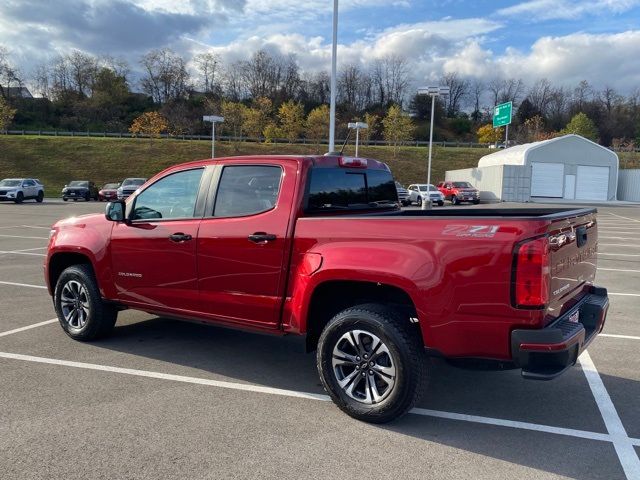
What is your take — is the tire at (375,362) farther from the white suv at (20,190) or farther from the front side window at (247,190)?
the white suv at (20,190)

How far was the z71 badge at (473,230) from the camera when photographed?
332cm

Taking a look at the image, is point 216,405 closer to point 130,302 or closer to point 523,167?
point 130,302

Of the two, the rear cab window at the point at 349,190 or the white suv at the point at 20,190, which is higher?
the rear cab window at the point at 349,190

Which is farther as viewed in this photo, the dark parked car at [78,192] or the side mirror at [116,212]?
the dark parked car at [78,192]

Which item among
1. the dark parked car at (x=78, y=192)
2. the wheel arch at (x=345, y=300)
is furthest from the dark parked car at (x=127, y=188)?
the wheel arch at (x=345, y=300)

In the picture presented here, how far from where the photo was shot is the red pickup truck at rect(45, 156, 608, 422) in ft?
10.9

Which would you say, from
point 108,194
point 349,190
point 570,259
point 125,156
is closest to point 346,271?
point 349,190

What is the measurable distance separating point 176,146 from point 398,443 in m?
62.7

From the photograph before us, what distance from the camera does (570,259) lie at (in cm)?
376

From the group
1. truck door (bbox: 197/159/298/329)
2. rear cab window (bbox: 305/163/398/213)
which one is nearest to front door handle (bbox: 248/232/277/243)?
truck door (bbox: 197/159/298/329)

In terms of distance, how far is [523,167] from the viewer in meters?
43.0

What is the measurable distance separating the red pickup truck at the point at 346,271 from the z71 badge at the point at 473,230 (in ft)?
0.04

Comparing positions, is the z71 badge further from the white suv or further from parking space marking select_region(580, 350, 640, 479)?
the white suv

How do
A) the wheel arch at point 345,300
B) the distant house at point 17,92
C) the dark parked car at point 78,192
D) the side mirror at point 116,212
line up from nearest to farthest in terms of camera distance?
1. the wheel arch at point 345,300
2. the side mirror at point 116,212
3. the dark parked car at point 78,192
4. the distant house at point 17,92
